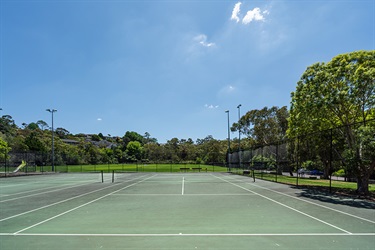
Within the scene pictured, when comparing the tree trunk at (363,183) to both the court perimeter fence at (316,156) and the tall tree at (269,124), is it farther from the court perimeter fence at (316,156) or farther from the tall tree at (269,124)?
the tall tree at (269,124)

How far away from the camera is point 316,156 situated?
120ft

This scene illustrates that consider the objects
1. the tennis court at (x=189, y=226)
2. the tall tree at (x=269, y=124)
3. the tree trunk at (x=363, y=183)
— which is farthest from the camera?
the tall tree at (x=269, y=124)

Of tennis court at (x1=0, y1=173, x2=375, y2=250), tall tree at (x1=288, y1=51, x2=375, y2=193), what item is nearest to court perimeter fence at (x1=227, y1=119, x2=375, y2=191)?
tall tree at (x1=288, y1=51, x2=375, y2=193)

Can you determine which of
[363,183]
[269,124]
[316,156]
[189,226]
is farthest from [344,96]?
[269,124]

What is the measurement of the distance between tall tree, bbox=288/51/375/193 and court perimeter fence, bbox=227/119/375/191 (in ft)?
0.89

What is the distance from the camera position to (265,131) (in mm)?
52688

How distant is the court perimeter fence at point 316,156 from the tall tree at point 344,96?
0.89 ft

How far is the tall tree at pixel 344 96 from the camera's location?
1595cm

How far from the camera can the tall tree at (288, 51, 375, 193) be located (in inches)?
628

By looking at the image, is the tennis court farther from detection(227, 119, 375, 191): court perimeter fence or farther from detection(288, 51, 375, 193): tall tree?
detection(288, 51, 375, 193): tall tree

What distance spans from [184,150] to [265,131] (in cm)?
5759

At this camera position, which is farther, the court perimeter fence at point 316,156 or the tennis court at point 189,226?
the court perimeter fence at point 316,156

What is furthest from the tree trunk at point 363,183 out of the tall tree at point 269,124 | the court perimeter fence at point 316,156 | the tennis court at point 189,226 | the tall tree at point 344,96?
the tall tree at point 269,124

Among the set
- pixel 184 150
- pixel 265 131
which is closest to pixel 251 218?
pixel 265 131
